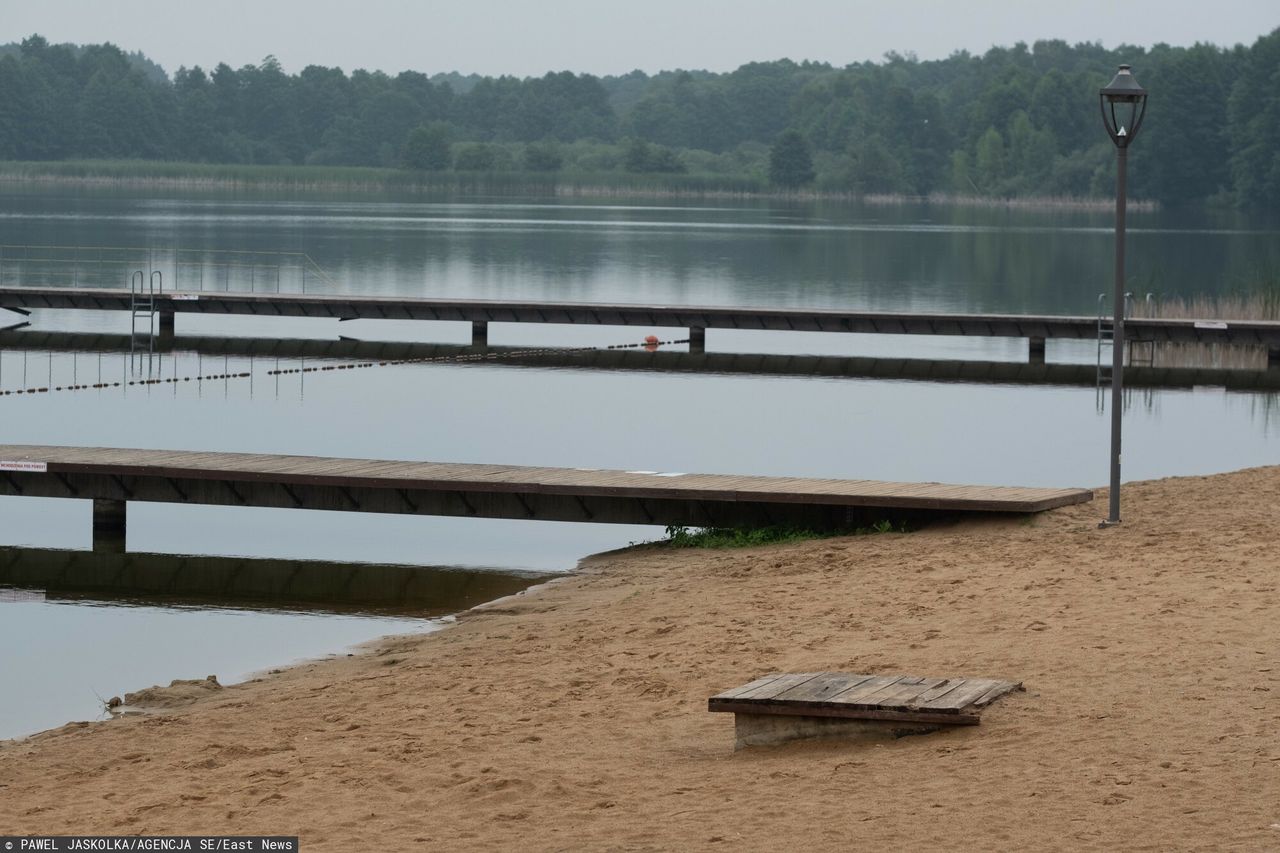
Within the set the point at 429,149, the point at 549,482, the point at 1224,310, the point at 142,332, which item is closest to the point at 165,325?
the point at 142,332

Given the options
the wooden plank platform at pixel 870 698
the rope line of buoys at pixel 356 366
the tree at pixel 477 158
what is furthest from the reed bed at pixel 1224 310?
the tree at pixel 477 158

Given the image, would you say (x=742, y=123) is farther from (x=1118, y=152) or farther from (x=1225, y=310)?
(x=1118, y=152)

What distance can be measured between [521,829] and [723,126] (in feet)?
576

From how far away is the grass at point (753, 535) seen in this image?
45.4ft

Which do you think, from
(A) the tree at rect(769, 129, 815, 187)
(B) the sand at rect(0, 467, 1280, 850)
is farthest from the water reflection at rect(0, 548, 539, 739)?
(A) the tree at rect(769, 129, 815, 187)

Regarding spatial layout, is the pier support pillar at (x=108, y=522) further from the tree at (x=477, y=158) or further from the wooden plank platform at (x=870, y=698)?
the tree at (x=477, y=158)

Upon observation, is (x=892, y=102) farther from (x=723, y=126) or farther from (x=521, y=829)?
(x=521, y=829)

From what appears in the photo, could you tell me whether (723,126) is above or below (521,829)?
above

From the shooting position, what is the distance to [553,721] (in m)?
8.70

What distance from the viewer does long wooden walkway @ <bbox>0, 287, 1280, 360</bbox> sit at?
103 ft

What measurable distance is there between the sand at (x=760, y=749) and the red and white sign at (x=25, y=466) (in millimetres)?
4420

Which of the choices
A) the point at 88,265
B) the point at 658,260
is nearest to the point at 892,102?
the point at 658,260

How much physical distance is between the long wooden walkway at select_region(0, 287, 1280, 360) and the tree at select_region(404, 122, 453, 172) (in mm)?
112906

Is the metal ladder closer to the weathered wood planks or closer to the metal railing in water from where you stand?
the metal railing in water
